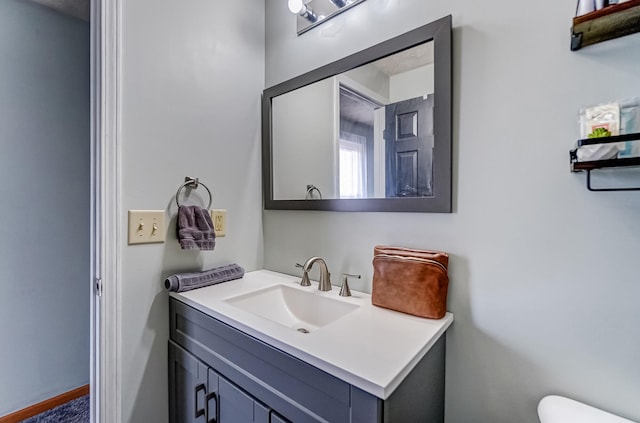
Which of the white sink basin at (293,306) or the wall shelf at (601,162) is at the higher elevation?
the wall shelf at (601,162)

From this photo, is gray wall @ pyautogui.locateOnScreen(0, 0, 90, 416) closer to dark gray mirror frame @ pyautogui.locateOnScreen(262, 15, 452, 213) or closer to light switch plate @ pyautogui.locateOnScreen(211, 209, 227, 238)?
light switch plate @ pyautogui.locateOnScreen(211, 209, 227, 238)

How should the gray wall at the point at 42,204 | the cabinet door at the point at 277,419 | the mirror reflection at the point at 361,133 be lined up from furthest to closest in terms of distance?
the gray wall at the point at 42,204 < the mirror reflection at the point at 361,133 < the cabinet door at the point at 277,419

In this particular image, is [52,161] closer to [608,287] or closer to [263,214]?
[263,214]

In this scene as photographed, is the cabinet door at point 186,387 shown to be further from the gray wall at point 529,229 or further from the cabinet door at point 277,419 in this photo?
the gray wall at point 529,229

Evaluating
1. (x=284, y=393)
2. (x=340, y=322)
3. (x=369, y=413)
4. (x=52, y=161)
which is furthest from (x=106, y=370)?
(x=52, y=161)

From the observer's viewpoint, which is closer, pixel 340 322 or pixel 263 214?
pixel 340 322

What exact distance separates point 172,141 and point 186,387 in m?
0.98

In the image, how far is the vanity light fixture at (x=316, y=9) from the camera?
46.5 inches

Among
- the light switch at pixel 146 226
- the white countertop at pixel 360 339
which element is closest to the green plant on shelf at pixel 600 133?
the white countertop at pixel 360 339

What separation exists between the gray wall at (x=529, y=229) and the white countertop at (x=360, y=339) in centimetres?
18

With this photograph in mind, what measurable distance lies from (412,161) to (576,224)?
485mm

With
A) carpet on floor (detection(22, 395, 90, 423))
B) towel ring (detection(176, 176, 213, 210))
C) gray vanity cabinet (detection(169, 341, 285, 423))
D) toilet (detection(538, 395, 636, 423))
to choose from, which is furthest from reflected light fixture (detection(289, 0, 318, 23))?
carpet on floor (detection(22, 395, 90, 423))

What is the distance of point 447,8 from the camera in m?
0.92

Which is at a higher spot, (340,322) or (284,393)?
(340,322)
